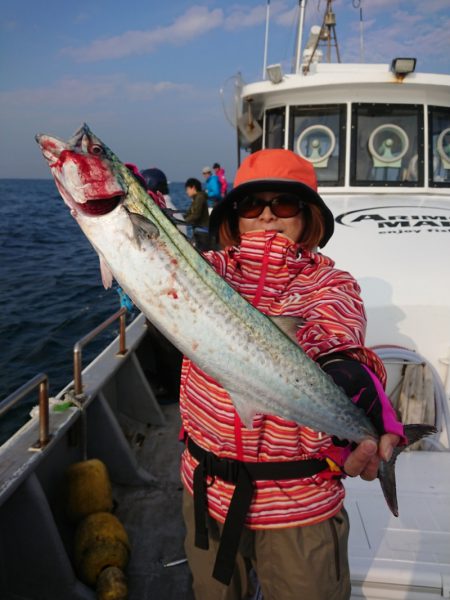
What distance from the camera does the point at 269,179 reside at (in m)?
2.35

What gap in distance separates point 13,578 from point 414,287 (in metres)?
4.29

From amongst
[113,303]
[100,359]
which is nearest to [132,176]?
[100,359]

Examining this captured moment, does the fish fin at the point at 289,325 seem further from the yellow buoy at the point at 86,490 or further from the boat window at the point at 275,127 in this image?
the boat window at the point at 275,127

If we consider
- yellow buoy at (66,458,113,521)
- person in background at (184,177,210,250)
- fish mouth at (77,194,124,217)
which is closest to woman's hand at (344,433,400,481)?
fish mouth at (77,194,124,217)

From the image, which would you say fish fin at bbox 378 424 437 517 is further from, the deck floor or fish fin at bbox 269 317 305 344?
the deck floor

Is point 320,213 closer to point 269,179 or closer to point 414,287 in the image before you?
point 269,179

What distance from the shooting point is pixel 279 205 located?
2.41m

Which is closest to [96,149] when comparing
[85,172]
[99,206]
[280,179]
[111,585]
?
[85,172]

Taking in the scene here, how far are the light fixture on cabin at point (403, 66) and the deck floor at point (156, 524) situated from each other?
20.5 ft

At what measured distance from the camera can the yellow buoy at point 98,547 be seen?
3523mm

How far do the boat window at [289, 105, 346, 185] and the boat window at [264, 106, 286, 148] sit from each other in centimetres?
17

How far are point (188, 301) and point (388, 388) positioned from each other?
3.25 meters

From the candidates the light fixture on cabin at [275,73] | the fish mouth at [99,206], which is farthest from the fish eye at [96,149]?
the light fixture on cabin at [275,73]

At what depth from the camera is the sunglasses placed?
2.40 meters
